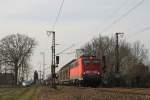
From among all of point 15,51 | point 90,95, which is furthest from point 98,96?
point 15,51

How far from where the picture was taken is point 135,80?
232ft

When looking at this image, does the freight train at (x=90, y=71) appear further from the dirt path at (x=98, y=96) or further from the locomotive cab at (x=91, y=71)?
the dirt path at (x=98, y=96)

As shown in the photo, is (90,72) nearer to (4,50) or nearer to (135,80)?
(135,80)

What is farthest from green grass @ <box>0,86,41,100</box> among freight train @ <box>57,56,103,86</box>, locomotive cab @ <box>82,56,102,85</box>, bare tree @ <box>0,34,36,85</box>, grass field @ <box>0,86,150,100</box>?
bare tree @ <box>0,34,36,85</box>

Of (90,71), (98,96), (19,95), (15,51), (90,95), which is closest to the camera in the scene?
(98,96)

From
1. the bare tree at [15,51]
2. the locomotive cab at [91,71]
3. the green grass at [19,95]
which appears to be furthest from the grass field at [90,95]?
the bare tree at [15,51]

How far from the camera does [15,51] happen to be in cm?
11762

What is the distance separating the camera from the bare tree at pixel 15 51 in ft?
378

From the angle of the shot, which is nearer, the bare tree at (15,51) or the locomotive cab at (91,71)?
the locomotive cab at (91,71)

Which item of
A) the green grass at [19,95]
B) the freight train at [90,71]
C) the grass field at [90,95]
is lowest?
the green grass at [19,95]

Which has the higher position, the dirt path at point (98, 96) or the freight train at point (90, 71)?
the freight train at point (90, 71)

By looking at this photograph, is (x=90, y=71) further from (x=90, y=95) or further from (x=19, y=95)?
(x=90, y=95)

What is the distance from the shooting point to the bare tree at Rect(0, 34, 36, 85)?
115312 millimetres

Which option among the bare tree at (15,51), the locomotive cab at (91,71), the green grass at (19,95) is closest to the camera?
the green grass at (19,95)
